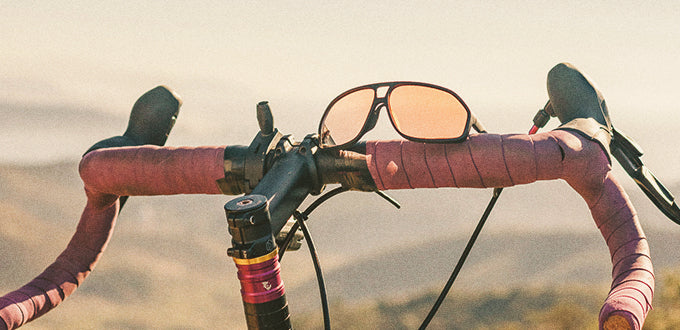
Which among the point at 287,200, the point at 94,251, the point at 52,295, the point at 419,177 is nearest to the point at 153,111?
the point at 94,251

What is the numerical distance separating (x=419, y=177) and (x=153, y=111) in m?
0.91

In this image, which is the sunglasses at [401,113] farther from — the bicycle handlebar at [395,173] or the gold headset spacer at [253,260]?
the gold headset spacer at [253,260]

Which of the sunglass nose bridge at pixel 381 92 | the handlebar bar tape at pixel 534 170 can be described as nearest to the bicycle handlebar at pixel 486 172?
the handlebar bar tape at pixel 534 170

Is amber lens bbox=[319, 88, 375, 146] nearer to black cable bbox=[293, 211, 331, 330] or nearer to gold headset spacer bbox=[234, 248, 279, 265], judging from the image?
black cable bbox=[293, 211, 331, 330]

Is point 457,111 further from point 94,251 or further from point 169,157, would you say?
point 94,251

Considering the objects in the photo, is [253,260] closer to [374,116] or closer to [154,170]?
[374,116]

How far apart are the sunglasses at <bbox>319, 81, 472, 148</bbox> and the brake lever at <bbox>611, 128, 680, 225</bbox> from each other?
515 mm

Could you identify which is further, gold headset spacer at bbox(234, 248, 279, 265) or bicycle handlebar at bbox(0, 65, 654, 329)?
bicycle handlebar at bbox(0, 65, 654, 329)

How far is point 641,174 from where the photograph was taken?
177cm

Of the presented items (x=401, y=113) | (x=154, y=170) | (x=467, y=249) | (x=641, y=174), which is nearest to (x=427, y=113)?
(x=401, y=113)

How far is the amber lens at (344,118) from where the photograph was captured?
1612 mm

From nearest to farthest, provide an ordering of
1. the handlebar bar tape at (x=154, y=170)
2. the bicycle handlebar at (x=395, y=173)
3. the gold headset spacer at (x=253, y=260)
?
the gold headset spacer at (x=253, y=260), the bicycle handlebar at (x=395, y=173), the handlebar bar tape at (x=154, y=170)

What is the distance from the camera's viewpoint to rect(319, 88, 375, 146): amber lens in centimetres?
161

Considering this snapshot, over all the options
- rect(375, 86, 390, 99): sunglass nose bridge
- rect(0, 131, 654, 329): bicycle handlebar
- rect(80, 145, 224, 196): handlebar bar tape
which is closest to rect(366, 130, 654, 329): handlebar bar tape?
rect(0, 131, 654, 329): bicycle handlebar
